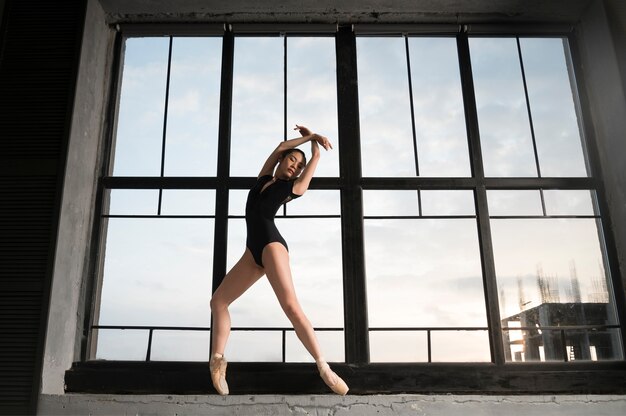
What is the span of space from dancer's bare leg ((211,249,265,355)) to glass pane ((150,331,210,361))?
300mm

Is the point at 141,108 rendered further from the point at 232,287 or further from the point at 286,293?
the point at 286,293

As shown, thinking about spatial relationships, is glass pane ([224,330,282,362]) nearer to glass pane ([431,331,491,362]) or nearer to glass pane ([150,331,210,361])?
glass pane ([150,331,210,361])

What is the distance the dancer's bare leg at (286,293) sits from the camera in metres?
3.05

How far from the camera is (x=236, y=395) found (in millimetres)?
3199

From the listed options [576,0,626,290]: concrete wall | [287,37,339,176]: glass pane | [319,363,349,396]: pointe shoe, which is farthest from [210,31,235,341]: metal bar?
[576,0,626,290]: concrete wall

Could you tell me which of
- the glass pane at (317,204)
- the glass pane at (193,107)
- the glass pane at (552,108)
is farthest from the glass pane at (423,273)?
the glass pane at (193,107)

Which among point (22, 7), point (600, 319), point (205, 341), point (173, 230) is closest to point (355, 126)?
point (173, 230)

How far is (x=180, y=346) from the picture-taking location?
3.50 metres

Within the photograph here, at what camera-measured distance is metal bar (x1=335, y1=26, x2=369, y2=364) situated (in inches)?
137

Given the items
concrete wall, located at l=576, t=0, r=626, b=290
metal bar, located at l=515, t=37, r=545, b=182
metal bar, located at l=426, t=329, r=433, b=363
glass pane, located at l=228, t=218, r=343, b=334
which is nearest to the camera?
metal bar, located at l=426, t=329, r=433, b=363

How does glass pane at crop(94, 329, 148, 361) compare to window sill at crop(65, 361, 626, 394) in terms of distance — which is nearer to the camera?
window sill at crop(65, 361, 626, 394)

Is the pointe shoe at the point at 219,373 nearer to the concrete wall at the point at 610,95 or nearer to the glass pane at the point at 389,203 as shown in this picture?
the glass pane at the point at 389,203

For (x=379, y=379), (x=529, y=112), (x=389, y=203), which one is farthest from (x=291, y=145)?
(x=529, y=112)

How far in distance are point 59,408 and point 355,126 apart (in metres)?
2.69
